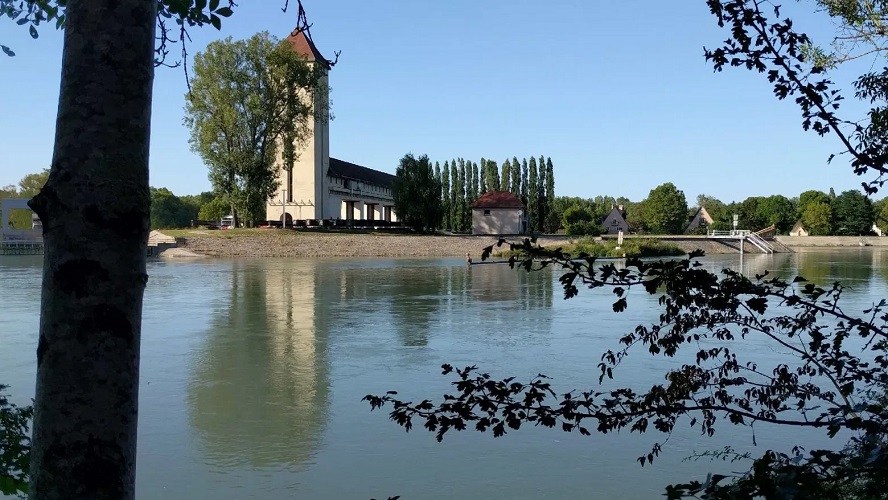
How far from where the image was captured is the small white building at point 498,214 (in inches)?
2793

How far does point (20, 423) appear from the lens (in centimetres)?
383

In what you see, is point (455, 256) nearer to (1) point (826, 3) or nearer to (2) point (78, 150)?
(1) point (826, 3)

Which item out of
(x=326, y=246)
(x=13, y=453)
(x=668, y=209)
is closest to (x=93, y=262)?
(x=13, y=453)

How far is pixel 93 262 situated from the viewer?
47.4 inches

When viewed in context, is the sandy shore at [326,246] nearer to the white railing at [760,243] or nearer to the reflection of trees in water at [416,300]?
the reflection of trees in water at [416,300]

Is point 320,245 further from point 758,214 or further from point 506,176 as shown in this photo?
point 758,214

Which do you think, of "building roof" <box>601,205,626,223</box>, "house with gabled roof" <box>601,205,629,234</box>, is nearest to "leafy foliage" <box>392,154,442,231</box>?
"house with gabled roof" <box>601,205,629,234</box>

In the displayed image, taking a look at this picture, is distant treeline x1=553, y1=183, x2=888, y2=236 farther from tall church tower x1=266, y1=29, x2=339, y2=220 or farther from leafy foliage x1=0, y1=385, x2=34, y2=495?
leafy foliage x1=0, y1=385, x2=34, y2=495

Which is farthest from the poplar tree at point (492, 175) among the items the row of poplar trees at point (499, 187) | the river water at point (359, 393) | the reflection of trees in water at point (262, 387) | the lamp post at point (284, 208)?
the reflection of trees in water at point (262, 387)

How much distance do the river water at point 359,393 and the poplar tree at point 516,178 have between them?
58045 mm

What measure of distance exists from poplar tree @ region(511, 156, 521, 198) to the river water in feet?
190

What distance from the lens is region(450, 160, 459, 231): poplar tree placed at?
254ft

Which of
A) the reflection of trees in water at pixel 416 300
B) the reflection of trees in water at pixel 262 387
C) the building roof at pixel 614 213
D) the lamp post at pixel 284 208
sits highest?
the building roof at pixel 614 213

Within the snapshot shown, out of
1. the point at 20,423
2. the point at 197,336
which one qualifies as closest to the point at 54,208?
the point at 20,423
